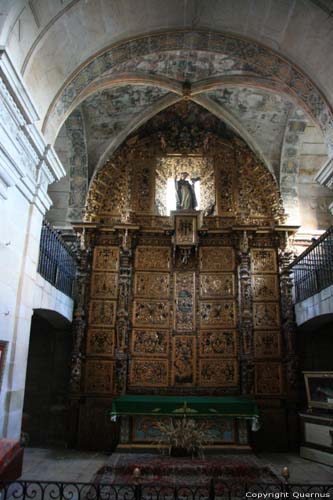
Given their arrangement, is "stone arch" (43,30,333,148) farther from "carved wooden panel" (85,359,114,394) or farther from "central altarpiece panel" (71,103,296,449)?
"carved wooden panel" (85,359,114,394)

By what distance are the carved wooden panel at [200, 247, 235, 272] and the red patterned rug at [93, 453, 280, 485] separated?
4.78 m

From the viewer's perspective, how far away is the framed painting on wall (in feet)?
29.2

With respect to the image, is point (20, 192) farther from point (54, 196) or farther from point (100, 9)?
point (54, 196)

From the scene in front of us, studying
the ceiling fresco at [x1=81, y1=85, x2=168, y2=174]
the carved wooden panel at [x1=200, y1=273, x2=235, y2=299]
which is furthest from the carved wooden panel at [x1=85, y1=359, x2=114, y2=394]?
the ceiling fresco at [x1=81, y1=85, x2=168, y2=174]

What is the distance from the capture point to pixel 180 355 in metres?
10.5

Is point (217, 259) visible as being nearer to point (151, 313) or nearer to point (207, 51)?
point (151, 313)

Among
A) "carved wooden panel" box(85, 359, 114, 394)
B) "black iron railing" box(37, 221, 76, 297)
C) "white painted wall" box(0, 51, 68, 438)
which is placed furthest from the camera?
"carved wooden panel" box(85, 359, 114, 394)

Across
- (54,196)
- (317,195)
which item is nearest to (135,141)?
(54,196)

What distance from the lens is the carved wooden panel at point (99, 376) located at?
33.2 ft

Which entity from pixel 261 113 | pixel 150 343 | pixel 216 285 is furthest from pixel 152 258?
pixel 261 113

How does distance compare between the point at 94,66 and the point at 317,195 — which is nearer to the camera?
the point at 94,66

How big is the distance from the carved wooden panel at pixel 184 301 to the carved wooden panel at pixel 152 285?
0.29 metres

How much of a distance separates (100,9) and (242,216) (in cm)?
632

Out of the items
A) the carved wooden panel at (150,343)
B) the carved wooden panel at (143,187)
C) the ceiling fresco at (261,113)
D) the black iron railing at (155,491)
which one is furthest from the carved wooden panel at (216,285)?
the black iron railing at (155,491)
